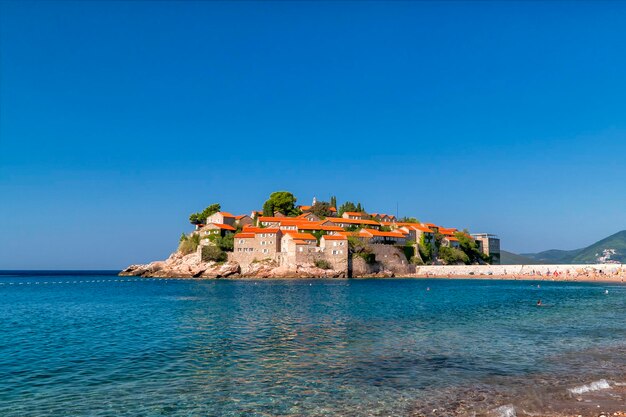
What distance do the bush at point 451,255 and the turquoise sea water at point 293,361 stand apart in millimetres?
71398

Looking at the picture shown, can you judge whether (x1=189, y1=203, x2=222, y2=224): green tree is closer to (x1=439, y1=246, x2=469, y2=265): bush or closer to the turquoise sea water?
(x1=439, y1=246, x2=469, y2=265): bush

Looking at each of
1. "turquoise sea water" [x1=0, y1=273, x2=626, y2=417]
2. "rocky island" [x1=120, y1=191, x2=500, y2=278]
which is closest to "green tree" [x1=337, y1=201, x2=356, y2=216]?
"rocky island" [x1=120, y1=191, x2=500, y2=278]

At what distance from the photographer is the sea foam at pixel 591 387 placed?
41.3 feet

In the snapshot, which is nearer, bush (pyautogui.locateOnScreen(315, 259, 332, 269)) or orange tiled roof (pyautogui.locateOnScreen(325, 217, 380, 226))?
bush (pyautogui.locateOnScreen(315, 259, 332, 269))

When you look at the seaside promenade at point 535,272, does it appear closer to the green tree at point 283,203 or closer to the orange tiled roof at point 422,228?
the orange tiled roof at point 422,228

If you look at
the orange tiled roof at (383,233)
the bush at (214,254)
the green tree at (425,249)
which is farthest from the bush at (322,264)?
the green tree at (425,249)

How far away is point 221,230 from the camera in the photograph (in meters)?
92.2

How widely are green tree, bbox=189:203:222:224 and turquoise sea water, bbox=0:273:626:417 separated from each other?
75.5 meters

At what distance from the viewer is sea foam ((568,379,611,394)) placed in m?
12.6

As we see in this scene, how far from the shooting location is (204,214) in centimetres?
10700

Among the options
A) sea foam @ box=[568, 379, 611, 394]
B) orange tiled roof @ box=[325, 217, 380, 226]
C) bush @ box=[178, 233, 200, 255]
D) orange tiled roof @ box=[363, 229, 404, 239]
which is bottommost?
sea foam @ box=[568, 379, 611, 394]

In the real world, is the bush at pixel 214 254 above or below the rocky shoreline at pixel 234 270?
above

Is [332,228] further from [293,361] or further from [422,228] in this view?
[293,361]

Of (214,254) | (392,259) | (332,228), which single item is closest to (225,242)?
(214,254)
